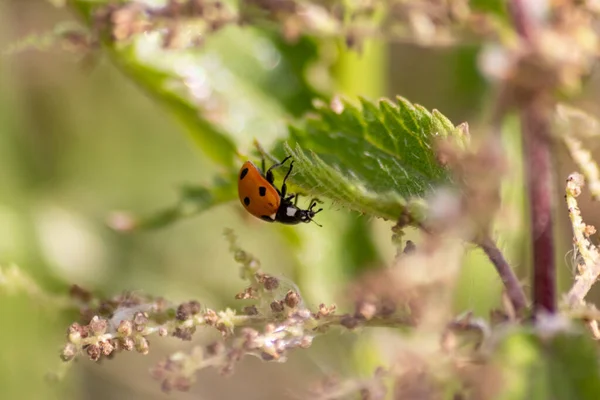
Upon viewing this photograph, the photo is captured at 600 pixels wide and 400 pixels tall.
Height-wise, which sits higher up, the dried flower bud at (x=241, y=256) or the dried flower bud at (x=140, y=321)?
the dried flower bud at (x=241, y=256)

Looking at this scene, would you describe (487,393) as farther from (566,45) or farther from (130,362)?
(130,362)

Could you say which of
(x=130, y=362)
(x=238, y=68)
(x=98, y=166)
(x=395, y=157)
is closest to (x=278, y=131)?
(x=238, y=68)

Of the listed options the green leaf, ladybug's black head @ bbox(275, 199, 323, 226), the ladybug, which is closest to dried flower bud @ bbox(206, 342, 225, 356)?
the green leaf

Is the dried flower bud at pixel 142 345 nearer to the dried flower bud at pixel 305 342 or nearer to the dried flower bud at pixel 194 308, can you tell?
the dried flower bud at pixel 194 308

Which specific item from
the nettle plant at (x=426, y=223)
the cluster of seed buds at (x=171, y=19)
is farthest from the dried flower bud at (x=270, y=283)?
the cluster of seed buds at (x=171, y=19)

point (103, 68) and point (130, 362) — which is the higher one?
point (103, 68)

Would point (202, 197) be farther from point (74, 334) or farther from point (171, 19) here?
point (74, 334)
